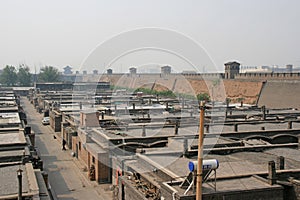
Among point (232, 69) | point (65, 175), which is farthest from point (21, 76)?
point (65, 175)

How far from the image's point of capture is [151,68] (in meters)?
16.0

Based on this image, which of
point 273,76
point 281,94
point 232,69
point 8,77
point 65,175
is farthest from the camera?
point 8,77

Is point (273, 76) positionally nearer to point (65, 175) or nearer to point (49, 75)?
point (65, 175)

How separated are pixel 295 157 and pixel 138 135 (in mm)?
8239

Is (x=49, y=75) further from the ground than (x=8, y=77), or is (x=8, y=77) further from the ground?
(x=49, y=75)

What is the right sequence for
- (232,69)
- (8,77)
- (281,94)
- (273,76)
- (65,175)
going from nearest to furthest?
(65,175) → (281,94) → (273,76) → (232,69) → (8,77)

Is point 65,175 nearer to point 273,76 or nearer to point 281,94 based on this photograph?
point 281,94

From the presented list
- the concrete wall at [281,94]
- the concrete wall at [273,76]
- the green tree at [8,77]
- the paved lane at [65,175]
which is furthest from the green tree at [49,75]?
the paved lane at [65,175]

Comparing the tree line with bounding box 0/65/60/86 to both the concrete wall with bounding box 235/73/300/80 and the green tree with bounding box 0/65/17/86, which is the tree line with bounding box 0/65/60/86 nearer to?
the green tree with bounding box 0/65/17/86

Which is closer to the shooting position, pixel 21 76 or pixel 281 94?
pixel 281 94

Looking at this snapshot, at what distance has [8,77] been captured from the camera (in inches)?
4112

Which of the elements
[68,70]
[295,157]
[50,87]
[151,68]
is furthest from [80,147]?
[68,70]

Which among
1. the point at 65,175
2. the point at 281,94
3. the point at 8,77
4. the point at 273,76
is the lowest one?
the point at 65,175

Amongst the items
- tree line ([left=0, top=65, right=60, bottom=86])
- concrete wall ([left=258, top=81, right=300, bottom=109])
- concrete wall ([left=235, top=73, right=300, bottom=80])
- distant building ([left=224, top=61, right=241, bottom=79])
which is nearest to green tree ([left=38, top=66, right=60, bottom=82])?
tree line ([left=0, top=65, right=60, bottom=86])
